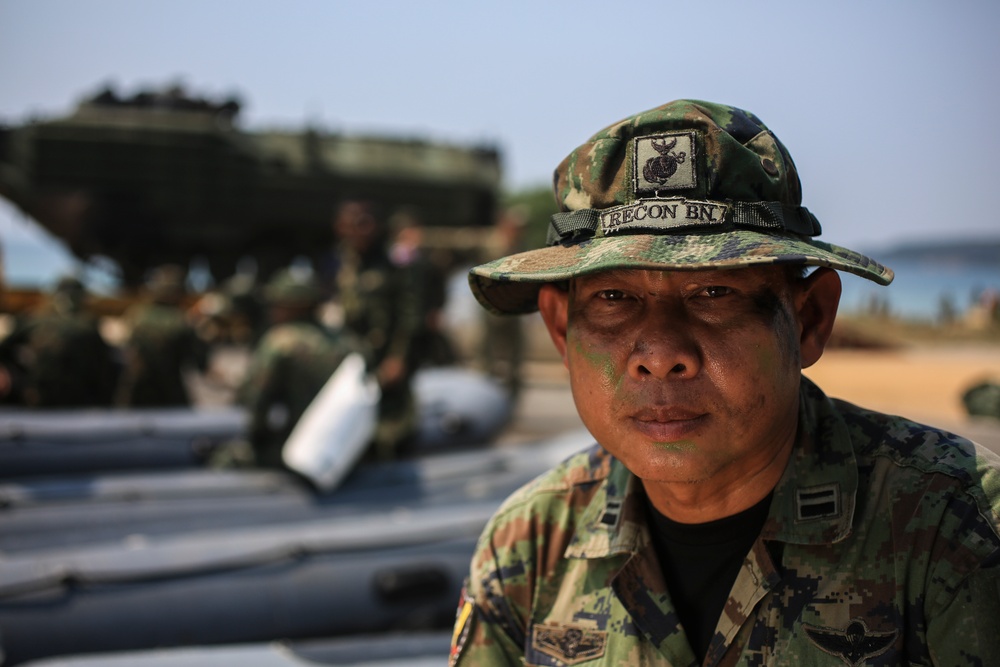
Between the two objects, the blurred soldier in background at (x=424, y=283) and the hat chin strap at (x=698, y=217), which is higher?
the hat chin strap at (x=698, y=217)

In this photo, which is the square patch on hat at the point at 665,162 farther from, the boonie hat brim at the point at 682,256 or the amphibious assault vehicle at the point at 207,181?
the amphibious assault vehicle at the point at 207,181

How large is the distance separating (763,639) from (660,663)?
17 centimetres

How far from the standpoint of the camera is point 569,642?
1498 millimetres

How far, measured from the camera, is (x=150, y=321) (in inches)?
278

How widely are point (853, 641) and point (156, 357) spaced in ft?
22.1

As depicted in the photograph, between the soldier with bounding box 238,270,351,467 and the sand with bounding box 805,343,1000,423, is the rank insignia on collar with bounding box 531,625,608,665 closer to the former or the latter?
the soldier with bounding box 238,270,351,467

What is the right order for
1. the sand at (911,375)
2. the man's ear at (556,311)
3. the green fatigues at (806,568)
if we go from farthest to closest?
1. the sand at (911,375)
2. the man's ear at (556,311)
3. the green fatigues at (806,568)

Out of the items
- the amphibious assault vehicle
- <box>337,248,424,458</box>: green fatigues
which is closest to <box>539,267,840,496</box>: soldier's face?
<box>337,248,424,458</box>: green fatigues

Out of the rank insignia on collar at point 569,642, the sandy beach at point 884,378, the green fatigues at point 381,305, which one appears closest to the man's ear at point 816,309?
the rank insignia on collar at point 569,642

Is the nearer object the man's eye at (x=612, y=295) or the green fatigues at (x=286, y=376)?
the man's eye at (x=612, y=295)

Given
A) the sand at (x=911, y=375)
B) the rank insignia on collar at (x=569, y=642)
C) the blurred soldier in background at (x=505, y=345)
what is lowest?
the sand at (x=911, y=375)

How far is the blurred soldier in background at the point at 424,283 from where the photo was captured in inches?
278

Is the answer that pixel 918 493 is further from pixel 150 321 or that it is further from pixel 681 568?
pixel 150 321

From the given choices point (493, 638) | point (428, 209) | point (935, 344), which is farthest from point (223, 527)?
point (935, 344)
